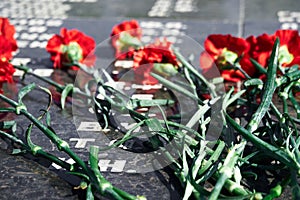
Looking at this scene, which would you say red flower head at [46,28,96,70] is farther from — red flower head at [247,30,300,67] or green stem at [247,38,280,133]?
green stem at [247,38,280,133]

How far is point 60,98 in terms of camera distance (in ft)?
3.71

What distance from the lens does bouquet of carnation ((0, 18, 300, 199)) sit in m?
0.76

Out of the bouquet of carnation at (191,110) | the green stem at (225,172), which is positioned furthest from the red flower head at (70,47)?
the green stem at (225,172)

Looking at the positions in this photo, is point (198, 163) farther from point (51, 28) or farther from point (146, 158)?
point (51, 28)

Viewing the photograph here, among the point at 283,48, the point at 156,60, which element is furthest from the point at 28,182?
the point at 283,48

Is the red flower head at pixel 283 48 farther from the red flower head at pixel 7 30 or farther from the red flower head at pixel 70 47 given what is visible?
the red flower head at pixel 7 30

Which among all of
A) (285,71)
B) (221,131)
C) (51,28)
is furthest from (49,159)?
(51,28)

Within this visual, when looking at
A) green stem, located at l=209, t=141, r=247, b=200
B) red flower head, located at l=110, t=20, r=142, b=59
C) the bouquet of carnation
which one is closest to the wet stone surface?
the bouquet of carnation

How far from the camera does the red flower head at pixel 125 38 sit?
1255 millimetres

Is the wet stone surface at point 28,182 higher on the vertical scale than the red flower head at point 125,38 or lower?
lower

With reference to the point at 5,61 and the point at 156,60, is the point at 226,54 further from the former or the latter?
the point at 5,61

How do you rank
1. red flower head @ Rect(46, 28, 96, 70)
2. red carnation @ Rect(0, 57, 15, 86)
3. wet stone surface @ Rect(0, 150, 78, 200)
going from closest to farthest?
wet stone surface @ Rect(0, 150, 78, 200) → red carnation @ Rect(0, 57, 15, 86) → red flower head @ Rect(46, 28, 96, 70)

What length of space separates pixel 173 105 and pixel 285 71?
0.67ft

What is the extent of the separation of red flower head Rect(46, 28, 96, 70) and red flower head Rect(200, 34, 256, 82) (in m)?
0.24
